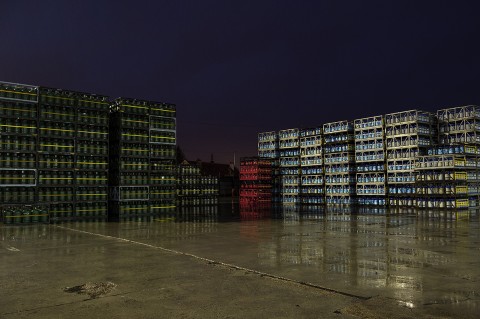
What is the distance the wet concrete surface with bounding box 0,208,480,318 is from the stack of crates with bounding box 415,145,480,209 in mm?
10735

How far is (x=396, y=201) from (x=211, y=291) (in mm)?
24829

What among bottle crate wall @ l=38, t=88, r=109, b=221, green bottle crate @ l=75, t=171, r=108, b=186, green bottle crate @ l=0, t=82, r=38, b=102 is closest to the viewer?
green bottle crate @ l=0, t=82, r=38, b=102

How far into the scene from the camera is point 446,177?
2405 centimetres

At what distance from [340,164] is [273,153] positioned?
8.69 metres

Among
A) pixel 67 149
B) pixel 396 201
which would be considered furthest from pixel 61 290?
pixel 396 201

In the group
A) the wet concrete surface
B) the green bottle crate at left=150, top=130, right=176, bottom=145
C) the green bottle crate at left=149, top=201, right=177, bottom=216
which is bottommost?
the wet concrete surface

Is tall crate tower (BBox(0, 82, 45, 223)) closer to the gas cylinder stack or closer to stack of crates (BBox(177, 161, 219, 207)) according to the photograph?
stack of crates (BBox(177, 161, 219, 207))

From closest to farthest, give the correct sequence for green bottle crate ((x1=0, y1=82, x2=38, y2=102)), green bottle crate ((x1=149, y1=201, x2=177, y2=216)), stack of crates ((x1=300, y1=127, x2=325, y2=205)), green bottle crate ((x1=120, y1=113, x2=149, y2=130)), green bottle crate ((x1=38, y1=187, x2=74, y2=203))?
green bottle crate ((x1=0, y1=82, x2=38, y2=102))
green bottle crate ((x1=38, y1=187, x2=74, y2=203))
green bottle crate ((x1=120, y1=113, x2=149, y2=130))
green bottle crate ((x1=149, y1=201, x2=177, y2=216))
stack of crates ((x1=300, y1=127, x2=325, y2=205))

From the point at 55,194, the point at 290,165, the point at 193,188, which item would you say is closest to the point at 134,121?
the point at 55,194

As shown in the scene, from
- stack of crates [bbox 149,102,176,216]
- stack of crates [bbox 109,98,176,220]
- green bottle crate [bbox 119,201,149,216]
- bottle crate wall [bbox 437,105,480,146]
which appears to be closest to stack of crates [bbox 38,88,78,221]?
stack of crates [bbox 109,98,176,220]

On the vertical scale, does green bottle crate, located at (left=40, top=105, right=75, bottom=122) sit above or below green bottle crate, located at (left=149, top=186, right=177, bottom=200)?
above

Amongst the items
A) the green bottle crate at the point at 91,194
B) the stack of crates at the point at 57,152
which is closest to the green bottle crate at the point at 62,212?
the stack of crates at the point at 57,152

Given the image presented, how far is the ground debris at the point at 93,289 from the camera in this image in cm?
645

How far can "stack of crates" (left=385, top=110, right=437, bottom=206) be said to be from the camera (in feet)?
88.1
